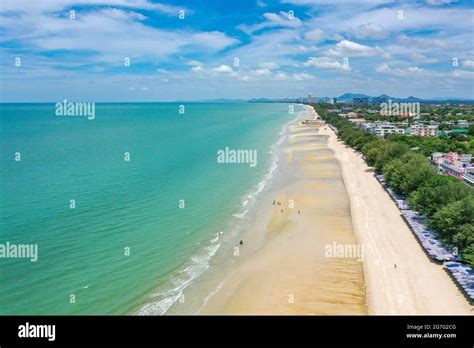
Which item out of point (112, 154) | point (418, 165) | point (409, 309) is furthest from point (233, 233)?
point (112, 154)

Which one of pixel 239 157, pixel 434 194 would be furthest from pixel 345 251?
pixel 239 157

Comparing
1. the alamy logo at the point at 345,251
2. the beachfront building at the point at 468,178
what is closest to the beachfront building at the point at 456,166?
the beachfront building at the point at 468,178

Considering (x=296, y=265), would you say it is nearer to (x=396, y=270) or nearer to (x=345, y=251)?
(x=345, y=251)

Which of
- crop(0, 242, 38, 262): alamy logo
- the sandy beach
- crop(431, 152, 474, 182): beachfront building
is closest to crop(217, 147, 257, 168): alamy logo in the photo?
the sandy beach
